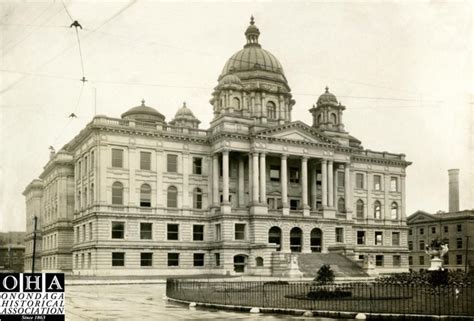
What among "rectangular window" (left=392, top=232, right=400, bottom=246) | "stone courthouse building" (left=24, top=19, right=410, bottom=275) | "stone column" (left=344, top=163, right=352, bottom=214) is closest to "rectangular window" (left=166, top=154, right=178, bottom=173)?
"stone courthouse building" (left=24, top=19, right=410, bottom=275)

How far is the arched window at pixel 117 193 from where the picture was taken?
58656mm

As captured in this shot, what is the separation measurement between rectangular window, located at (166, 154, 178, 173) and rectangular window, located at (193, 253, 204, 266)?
9.56 m

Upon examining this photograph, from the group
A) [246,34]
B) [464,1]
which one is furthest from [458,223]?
[464,1]

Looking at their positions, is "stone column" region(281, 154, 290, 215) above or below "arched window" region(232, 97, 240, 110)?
below

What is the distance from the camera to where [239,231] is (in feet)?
202

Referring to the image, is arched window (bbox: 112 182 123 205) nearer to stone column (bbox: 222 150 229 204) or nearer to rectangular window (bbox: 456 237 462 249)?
stone column (bbox: 222 150 229 204)

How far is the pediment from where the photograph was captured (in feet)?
208

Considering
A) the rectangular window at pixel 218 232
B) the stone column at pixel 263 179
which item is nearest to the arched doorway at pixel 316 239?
the stone column at pixel 263 179

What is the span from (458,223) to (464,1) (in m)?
80.1

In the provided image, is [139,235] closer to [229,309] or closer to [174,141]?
[174,141]

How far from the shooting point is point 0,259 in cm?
10344

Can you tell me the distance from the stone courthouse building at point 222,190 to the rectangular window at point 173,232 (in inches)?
4.7

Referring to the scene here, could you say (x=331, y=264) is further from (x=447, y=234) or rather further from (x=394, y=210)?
(x=447, y=234)

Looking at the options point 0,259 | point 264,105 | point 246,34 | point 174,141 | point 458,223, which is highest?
point 246,34
